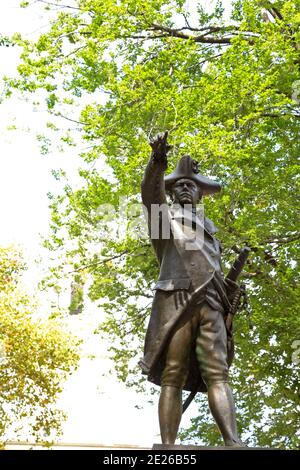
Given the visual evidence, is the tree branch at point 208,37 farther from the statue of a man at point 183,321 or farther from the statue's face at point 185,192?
the statue of a man at point 183,321

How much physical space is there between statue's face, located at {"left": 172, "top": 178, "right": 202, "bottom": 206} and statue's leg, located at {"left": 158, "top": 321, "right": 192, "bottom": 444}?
108cm

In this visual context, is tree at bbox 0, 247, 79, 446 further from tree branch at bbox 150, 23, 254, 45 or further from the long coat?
the long coat

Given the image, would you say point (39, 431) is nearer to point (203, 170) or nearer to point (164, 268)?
point (203, 170)

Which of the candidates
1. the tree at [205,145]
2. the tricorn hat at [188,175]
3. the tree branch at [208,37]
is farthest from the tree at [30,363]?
the tricorn hat at [188,175]

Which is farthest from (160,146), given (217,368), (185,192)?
(217,368)

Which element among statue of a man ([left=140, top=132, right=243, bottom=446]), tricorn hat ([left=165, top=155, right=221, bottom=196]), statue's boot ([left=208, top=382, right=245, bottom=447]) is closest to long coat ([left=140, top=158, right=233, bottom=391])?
statue of a man ([left=140, top=132, right=243, bottom=446])

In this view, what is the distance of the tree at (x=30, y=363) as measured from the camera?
58.6 ft

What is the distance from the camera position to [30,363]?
58.4 feet

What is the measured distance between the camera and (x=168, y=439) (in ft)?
18.2

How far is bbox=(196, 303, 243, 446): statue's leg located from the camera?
5480 mm

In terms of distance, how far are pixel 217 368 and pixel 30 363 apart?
12595 mm

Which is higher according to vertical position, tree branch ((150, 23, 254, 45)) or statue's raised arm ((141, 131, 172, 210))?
tree branch ((150, 23, 254, 45))

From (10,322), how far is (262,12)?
28.5ft

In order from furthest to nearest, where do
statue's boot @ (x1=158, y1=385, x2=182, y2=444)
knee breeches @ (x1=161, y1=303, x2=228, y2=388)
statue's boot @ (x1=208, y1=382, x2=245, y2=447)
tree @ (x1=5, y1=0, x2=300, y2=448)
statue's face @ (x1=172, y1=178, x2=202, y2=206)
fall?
1. tree @ (x1=5, y1=0, x2=300, y2=448)
2. statue's face @ (x1=172, y1=178, x2=202, y2=206)
3. knee breeches @ (x1=161, y1=303, x2=228, y2=388)
4. statue's boot @ (x1=158, y1=385, x2=182, y2=444)
5. statue's boot @ (x1=208, y1=382, x2=245, y2=447)
